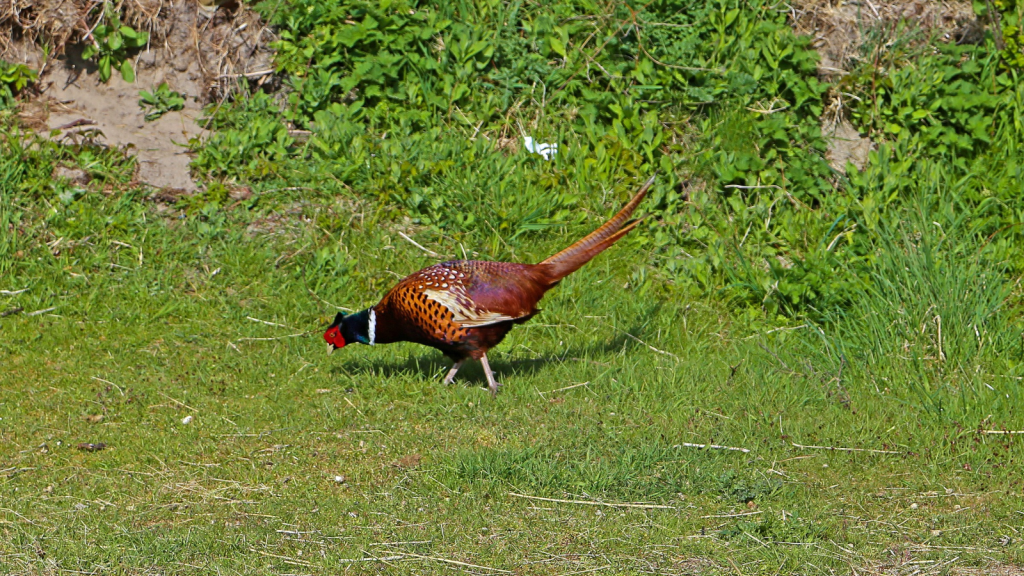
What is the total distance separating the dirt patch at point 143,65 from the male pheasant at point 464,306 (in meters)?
2.77

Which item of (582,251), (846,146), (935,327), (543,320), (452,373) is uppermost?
(582,251)

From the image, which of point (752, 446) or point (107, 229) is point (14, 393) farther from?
point (752, 446)

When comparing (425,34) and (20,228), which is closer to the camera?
(20,228)

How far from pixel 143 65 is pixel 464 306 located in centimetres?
407

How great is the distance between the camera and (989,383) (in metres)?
5.91

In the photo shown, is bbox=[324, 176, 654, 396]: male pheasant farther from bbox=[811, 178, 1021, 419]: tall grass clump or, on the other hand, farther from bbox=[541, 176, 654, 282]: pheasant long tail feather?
bbox=[811, 178, 1021, 419]: tall grass clump

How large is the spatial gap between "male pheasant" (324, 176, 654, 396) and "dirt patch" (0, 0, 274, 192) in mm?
2774

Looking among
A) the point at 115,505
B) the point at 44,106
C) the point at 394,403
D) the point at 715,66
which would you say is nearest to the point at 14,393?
the point at 115,505

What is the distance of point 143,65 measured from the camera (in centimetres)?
845

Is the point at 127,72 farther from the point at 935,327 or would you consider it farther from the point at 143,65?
the point at 935,327

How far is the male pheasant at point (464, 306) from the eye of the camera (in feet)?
19.2

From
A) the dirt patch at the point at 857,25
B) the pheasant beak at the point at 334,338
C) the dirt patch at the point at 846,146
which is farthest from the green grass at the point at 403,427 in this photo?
the dirt patch at the point at 857,25

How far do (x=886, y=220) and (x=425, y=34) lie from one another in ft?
11.8

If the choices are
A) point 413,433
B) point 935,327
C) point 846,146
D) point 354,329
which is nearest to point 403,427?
point 413,433
